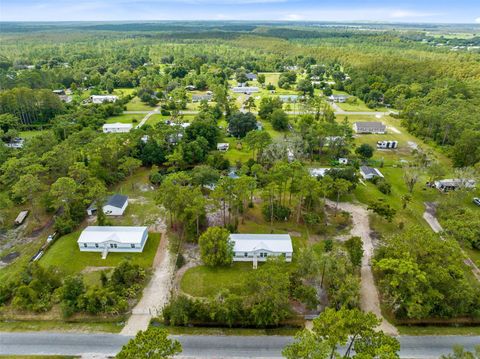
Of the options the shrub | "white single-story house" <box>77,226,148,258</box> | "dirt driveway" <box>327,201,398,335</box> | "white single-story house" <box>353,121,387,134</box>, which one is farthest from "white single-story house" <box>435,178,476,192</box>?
"white single-story house" <box>77,226,148,258</box>

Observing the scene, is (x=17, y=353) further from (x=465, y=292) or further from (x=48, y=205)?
(x=465, y=292)

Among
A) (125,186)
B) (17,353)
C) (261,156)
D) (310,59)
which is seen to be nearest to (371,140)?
(261,156)

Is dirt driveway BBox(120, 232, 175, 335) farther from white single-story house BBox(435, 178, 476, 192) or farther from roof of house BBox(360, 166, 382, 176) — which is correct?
white single-story house BBox(435, 178, 476, 192)

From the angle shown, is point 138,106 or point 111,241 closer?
point 111,241

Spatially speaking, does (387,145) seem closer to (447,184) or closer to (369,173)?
(369,173)

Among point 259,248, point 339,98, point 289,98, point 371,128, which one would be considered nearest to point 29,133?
point 259,248
